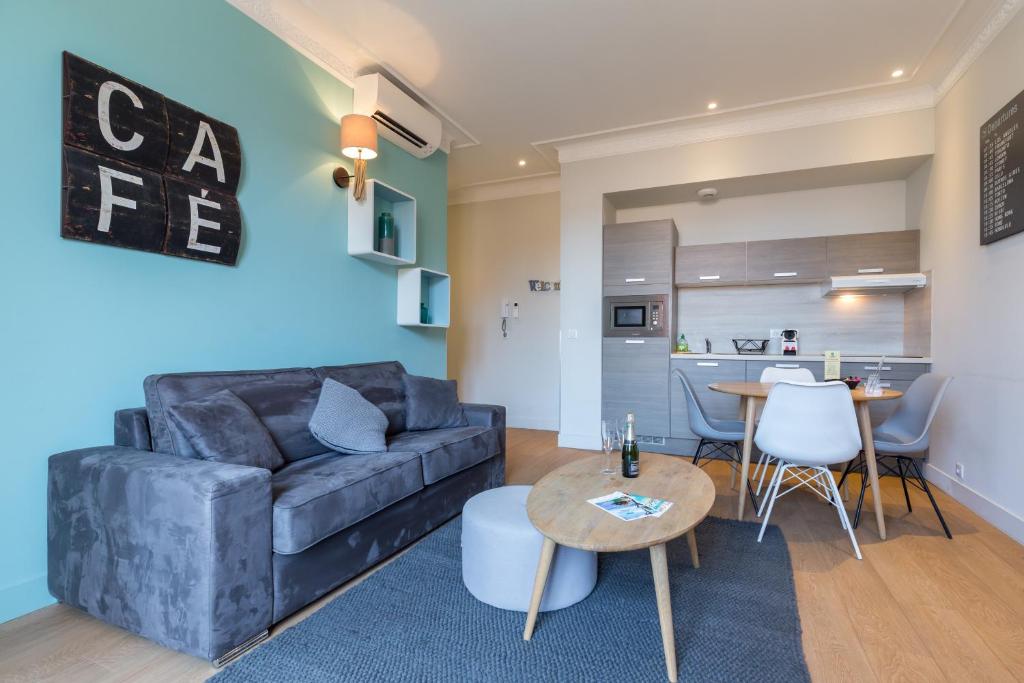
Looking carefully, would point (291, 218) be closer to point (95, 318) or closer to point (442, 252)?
point (95, 318)

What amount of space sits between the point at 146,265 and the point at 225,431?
87 centimetres

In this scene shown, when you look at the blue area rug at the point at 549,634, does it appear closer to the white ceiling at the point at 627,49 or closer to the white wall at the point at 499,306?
the white ceiling at the point at 627,49

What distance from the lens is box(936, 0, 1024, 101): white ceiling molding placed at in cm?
261

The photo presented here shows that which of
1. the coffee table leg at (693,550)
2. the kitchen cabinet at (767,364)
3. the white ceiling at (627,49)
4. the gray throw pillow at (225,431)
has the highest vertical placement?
the white ceiling at (627,49)

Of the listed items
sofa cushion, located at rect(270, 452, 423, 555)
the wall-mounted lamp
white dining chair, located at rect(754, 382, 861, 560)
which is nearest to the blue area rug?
sofa cushion, located at rect(270, 452, 423, 555)

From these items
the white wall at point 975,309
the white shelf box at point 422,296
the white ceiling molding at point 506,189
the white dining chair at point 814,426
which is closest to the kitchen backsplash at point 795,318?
the white wall at point 975,309

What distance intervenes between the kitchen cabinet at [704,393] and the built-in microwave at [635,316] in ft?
1.15

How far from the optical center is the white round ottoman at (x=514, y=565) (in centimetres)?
179

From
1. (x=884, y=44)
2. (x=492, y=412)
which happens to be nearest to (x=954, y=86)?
(x=884, y=44)

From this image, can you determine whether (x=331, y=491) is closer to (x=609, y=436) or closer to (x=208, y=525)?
(x=208, y=525)

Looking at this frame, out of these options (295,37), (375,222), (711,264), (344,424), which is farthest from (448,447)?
(711,264)

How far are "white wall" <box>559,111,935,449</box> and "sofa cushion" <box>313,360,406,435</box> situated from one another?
6.67 ft

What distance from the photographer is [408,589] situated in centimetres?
197

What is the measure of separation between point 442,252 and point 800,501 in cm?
335
